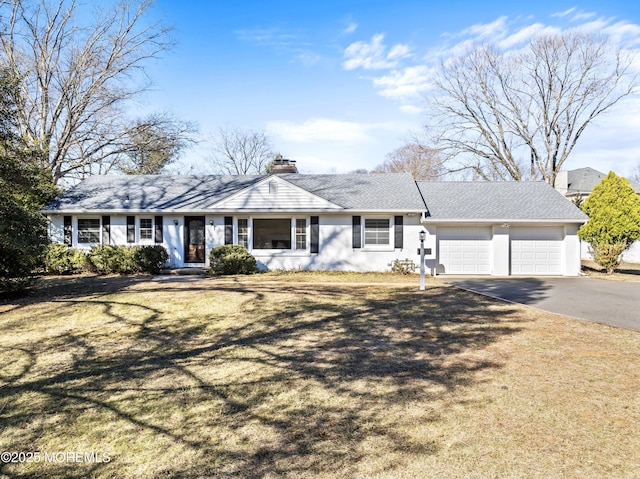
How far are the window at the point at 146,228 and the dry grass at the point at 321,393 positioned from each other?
8.46 meters

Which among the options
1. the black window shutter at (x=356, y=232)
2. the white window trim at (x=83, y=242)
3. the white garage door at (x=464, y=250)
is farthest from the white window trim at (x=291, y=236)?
the white window trim at (x=83, y=242)

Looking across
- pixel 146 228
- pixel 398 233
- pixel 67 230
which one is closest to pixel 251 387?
pixel 398 233

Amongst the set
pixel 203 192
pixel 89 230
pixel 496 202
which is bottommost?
pixel 89 230

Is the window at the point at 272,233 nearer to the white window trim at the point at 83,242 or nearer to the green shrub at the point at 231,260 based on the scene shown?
the green shrub at the point at 231,260

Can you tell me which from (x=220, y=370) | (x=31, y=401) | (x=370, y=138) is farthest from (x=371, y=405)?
(x=370, y=138)

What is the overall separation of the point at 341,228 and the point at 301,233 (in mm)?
1672

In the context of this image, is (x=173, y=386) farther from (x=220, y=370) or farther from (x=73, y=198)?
(x=73, y=198)

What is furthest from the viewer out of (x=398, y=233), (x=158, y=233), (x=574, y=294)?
(x=158, y=233)

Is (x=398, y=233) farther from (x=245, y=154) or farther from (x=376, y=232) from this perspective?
(x=245, y=154)

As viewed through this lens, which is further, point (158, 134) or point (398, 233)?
point (158, 134)

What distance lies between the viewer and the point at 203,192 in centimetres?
1844

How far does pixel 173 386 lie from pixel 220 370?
69 cm

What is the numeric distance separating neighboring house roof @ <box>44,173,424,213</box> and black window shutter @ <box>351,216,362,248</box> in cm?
55

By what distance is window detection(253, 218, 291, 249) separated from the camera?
16.5 meters
